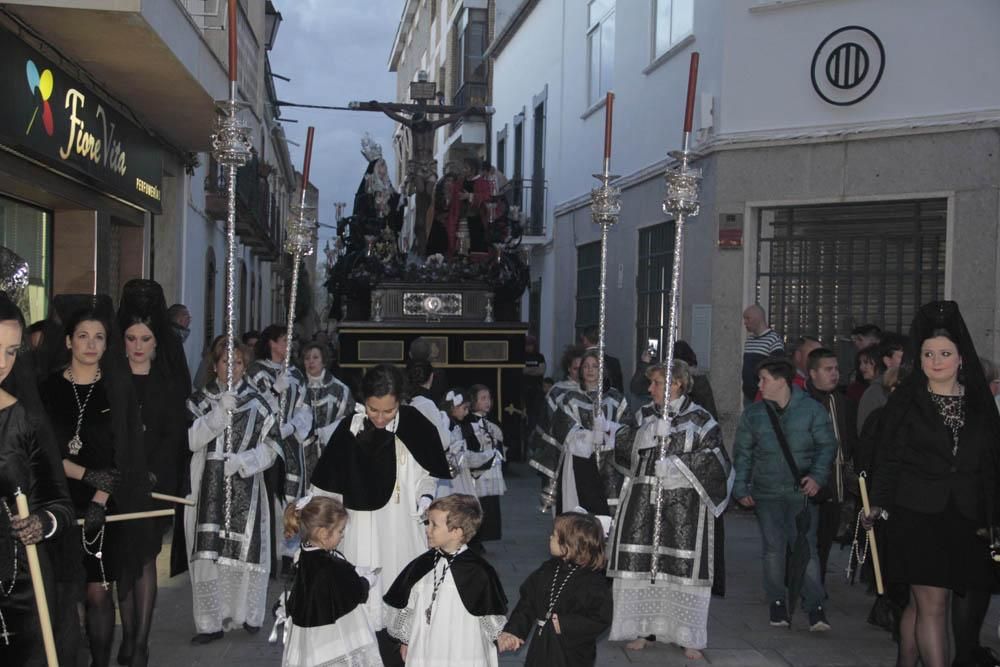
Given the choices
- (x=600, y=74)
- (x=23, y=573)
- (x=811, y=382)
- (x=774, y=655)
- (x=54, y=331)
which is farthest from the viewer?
(x=600, y=74)

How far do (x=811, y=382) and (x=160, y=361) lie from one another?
4457 mm

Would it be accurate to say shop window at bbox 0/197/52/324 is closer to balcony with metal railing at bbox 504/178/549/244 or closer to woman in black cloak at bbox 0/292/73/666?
woman in black cloak at bbox 0/292/73/666

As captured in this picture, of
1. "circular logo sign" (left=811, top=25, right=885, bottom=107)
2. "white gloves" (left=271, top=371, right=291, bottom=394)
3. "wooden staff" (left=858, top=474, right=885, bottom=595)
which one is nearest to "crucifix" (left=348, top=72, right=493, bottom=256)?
"circular logo sign" (left=811, top=25, right=885, bottom=107)

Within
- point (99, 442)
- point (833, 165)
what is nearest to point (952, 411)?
point (99, 442)

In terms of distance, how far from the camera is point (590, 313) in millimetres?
20547

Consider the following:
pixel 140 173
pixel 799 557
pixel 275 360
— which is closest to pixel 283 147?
pixel 140 173

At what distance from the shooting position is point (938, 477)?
603 cm

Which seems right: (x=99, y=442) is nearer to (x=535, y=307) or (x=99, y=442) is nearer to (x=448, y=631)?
(x=448, y=631)

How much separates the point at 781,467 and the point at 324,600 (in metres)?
3.47

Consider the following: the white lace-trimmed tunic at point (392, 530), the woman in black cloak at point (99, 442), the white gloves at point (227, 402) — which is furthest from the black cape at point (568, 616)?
the white gloves at point (227, 402)

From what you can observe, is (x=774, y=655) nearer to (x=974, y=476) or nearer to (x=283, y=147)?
(x=974, y=476)

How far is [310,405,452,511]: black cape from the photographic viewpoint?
619cm

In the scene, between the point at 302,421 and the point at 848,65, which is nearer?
the point at 302,421

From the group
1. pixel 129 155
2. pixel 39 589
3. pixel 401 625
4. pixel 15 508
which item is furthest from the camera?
pixel 129 155
